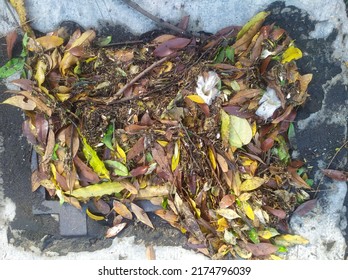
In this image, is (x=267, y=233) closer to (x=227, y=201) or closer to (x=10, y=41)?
(x=227, y=201)

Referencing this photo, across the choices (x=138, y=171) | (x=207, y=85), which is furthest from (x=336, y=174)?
(x=138, y=171)

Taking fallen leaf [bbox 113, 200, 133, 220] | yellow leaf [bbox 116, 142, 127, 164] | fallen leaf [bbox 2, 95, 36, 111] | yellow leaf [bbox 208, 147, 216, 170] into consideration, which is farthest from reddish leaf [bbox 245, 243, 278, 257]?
fallen leaf [bbox 2, 95, 36, 111]

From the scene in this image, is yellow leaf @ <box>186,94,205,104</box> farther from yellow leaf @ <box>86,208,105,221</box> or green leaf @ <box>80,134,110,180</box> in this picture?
yellow leaf @ <box>86,208,105,221</box>

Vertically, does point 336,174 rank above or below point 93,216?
above

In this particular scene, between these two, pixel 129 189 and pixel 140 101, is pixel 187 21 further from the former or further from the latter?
pixel 129 189

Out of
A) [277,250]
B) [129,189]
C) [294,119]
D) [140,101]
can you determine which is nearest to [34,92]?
[140,101]

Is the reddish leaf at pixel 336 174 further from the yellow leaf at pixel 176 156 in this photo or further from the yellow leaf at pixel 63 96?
the yellow leaf at pixel 63 96
